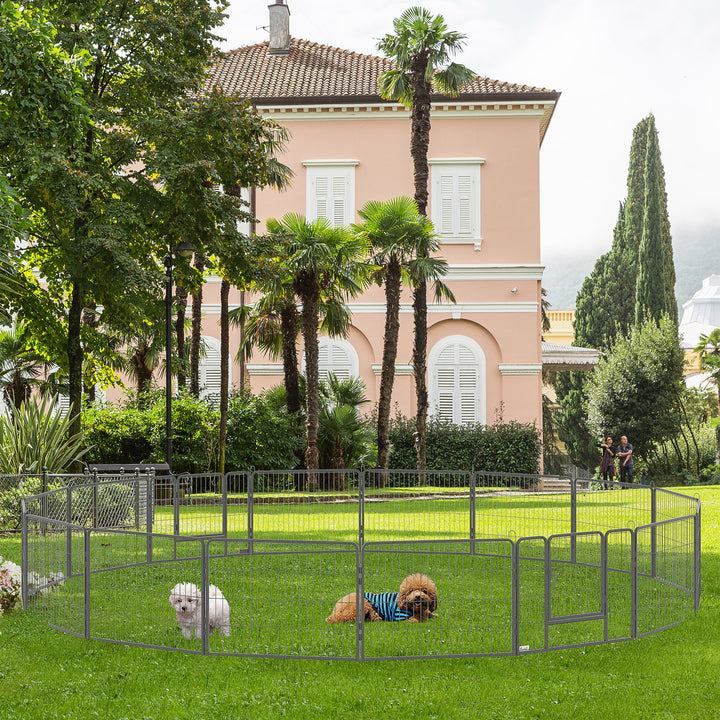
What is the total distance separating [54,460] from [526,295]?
64.3 feet

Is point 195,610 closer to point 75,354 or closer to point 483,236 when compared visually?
point 75,354

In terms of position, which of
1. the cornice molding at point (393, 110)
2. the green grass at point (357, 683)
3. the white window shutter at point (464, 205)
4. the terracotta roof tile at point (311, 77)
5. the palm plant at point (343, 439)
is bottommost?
the green grass at point (357, 683)

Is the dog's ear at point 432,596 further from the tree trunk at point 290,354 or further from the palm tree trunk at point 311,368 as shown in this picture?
the tree trunk at point 290,354

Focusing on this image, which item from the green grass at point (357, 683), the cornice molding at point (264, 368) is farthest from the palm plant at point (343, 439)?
the green grass at point (357, 683)

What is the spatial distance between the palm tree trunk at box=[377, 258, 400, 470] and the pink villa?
18.5ft

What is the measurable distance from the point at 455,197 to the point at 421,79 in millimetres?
6587

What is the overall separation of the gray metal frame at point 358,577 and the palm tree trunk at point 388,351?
11683mm

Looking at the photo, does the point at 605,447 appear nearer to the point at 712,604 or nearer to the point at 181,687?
the point at 712,604

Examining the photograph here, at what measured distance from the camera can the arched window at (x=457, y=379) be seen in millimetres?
32656

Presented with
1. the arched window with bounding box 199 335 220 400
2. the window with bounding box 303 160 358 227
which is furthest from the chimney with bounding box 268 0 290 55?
the arched window with bounding box 199 335 220 400

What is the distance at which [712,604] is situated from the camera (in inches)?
369

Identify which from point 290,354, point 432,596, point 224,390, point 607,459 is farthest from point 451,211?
point 432,596

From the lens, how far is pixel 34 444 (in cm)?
1745

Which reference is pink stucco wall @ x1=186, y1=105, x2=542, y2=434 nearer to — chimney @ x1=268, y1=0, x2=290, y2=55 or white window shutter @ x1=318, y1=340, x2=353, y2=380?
white window shutter @ x1=318, y1=340, x2=353, y2=380
